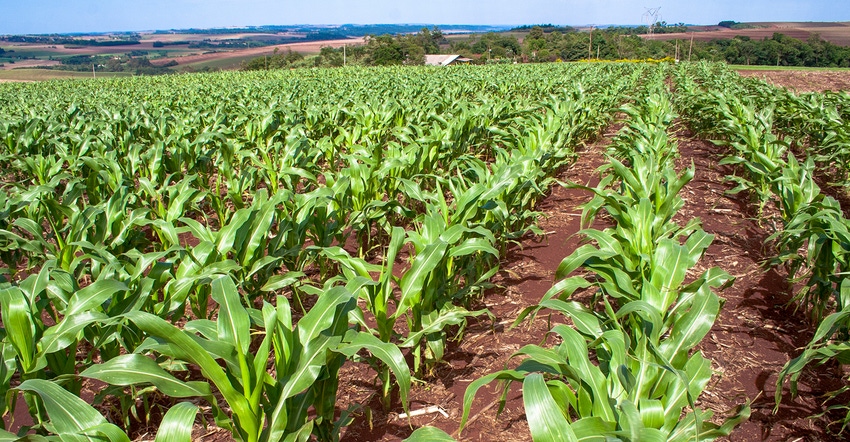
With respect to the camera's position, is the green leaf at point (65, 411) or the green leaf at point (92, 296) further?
the green leaf at point (92, 296)

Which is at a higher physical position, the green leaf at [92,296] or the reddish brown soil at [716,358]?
the green leaf at [92,296]

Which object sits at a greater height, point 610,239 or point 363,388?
point 610,239

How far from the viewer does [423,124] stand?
22.1 ft

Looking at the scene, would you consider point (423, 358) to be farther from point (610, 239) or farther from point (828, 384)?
point (828, 384)

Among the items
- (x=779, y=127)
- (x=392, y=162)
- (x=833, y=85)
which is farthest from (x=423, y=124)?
(x=833, y=85)

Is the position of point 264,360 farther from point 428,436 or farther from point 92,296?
point 92,296

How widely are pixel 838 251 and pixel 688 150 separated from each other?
20.5 feet

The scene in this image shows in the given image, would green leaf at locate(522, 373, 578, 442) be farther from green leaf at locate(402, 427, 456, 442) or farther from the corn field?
green leaf at locate(402, 427, 456, 442)

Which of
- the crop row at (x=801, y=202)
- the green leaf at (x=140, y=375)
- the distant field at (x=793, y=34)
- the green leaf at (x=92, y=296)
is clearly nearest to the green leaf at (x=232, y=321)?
the green leaf at (x=140, y=375)

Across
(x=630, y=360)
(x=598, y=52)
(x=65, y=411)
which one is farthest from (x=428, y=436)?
(x=598, y=52)

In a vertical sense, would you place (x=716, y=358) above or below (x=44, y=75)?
below

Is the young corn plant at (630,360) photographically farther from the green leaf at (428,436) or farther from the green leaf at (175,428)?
the green leaf at (175,428)

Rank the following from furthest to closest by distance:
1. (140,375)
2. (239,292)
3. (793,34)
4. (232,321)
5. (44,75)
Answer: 1. (793,34)
2. (44,75)
3. (239,292)
4. (232,321)
5. (140,375)

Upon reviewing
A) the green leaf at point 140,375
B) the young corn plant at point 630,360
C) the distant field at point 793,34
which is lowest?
the young corn plant at point 630,360
